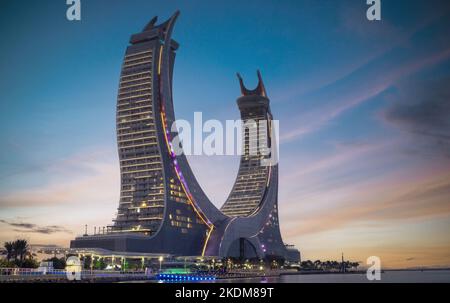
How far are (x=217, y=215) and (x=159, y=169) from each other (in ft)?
96.8

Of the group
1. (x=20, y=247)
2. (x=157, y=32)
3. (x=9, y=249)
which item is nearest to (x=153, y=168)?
(x=157, y=32)

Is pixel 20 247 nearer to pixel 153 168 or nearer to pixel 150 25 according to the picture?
pixel 153 168

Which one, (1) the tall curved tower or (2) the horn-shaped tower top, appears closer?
(1) the tall curved tower

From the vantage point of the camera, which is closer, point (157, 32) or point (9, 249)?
point (9, 249)

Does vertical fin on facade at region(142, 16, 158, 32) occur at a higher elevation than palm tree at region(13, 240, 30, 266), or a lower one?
higher

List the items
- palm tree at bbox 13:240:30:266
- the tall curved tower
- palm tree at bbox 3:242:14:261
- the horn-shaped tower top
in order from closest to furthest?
palm tree at bbox 13:240:30:266
palm tree at bbox 3:242:14:261
the tall curved tower
the horn-shaped tower top

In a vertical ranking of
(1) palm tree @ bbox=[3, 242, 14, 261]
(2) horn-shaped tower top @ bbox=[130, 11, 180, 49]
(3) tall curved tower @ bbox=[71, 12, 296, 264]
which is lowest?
(1) palm tree @ bbox=[3, 242, 14, 261]

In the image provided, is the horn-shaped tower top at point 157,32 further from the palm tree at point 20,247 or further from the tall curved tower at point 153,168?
the palm tree at point 20,247

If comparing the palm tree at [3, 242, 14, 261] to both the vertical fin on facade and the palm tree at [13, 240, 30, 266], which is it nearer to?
the palm tree at [13, 240, 30, 266]

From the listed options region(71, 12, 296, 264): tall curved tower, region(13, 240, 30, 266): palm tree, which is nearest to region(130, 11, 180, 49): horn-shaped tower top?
region(71, 12, 296, 264): tall curved tower

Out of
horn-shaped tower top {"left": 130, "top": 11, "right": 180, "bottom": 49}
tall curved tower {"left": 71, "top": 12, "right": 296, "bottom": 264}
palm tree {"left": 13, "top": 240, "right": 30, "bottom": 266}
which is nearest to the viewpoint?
palm tree {"left": 13, "top": 240, "right": 30, "bottom": 266}

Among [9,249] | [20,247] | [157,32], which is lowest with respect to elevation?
[9,249]

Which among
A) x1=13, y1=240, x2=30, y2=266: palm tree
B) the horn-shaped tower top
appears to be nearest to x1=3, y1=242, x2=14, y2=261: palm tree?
x1=13, y1=240, x2=30, y2=266: palm tree
